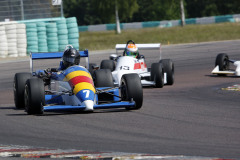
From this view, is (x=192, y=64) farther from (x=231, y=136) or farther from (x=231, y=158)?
(x=231, y=158)

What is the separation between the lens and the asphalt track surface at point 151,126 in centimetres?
712

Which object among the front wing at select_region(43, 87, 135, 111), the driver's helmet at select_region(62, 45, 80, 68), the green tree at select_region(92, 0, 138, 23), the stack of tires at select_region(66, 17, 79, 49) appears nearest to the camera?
the front wing at select_region(43, 87, 135, 111)

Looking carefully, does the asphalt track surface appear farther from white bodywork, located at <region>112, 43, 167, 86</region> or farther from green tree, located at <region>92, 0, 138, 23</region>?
green tree, located at <region>92, 0, 138, 23</region>

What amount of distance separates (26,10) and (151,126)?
69.9ft

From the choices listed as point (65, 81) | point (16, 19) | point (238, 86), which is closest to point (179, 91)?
point (238, 86)

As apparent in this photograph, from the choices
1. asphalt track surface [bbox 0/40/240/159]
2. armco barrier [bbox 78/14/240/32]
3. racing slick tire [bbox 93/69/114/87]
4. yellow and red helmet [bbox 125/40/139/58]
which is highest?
armco barrier [bbox 78/14/240/32]

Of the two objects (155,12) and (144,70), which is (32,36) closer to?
(144,70)

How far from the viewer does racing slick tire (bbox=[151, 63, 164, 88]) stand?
14336 mm

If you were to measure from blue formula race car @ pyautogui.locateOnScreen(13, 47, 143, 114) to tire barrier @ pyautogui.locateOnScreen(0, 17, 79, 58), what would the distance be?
1535 centimetres

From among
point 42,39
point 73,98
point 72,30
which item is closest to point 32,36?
point 42,39

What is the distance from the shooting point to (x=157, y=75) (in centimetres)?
1432

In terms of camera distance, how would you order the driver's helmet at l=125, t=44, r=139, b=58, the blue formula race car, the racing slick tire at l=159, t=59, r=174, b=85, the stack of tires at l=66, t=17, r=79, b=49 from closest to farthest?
the blue formula race car < the racing slick tire at l=159, t=59, r=174, b=85 < the driver's helmet at l=125, t=44, r=139, b=58 < the stack of tires at l=66, t=17, r=79, b=49

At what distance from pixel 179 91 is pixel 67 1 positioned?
342 ft

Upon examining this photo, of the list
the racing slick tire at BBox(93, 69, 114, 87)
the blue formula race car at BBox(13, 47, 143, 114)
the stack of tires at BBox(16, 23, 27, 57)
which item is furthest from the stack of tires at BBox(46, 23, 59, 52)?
the racing slick tire at BBox(93, 69, 114, 87)
